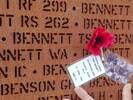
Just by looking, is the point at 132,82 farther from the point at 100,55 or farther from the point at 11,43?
the point at 11,43

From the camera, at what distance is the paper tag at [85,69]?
2.66ft

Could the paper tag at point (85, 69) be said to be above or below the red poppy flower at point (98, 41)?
below

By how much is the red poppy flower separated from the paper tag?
19mm

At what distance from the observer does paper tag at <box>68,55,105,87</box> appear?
2.66ft

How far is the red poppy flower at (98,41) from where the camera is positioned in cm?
81

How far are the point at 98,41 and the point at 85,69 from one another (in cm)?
7

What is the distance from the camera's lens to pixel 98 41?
0.81 metres

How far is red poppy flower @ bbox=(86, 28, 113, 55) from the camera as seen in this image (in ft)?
2.67

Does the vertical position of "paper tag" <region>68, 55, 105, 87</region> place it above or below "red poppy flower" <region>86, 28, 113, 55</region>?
below

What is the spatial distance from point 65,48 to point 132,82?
0.20 meters

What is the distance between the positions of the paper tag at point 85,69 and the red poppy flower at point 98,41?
19mm

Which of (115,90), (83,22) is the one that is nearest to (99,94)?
(115,90)

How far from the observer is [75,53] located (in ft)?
2.69

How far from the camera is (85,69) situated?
0.82m
